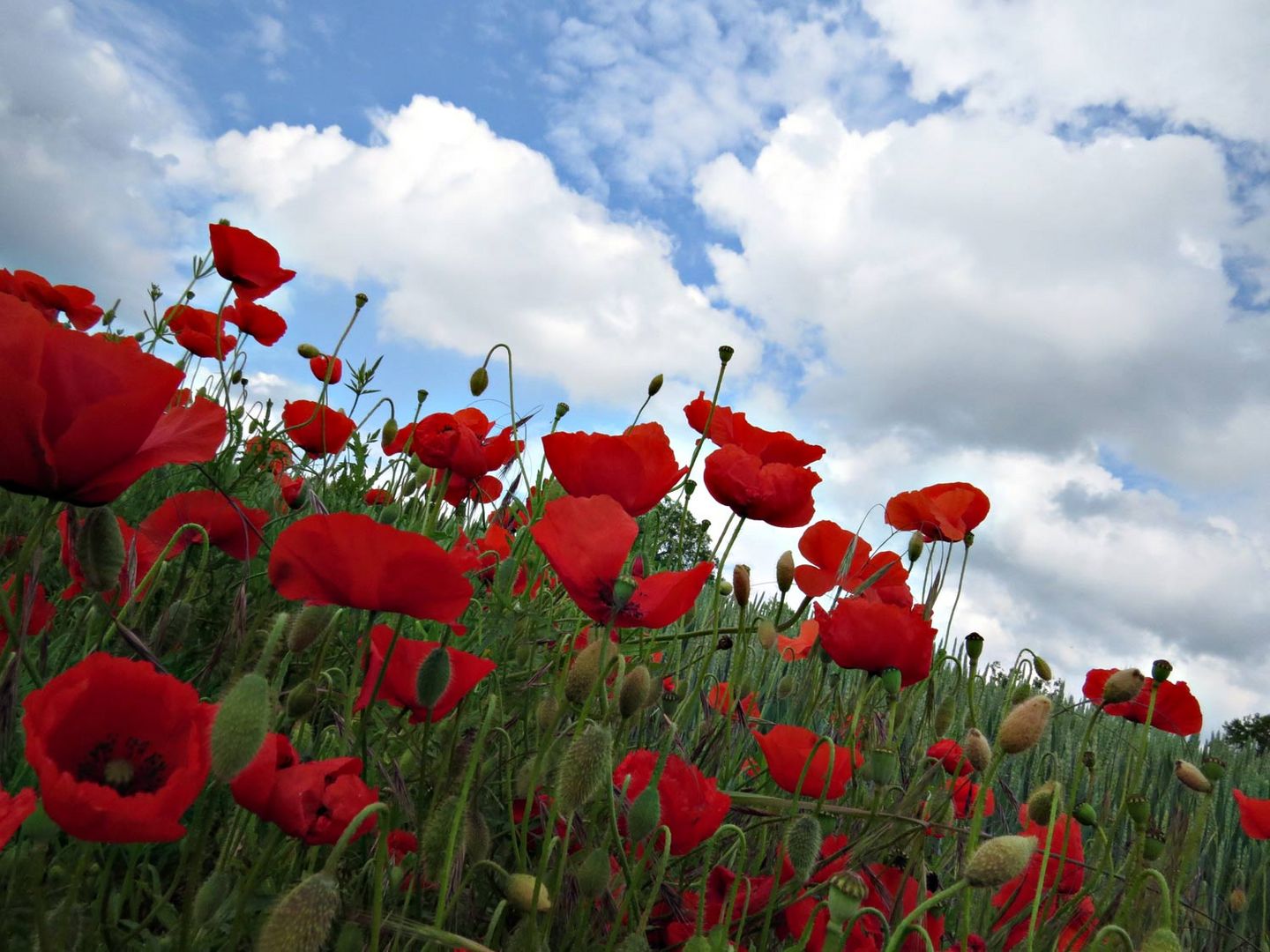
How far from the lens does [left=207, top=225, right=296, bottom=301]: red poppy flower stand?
2.19m

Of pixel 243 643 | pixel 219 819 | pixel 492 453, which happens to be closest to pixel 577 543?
pixel 243 643

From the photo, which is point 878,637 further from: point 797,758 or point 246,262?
point 246,262

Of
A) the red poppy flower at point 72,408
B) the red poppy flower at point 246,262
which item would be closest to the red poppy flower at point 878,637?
the red poppy flower at point 72,408

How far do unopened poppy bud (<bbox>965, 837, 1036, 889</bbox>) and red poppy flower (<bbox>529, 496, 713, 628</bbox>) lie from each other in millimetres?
385

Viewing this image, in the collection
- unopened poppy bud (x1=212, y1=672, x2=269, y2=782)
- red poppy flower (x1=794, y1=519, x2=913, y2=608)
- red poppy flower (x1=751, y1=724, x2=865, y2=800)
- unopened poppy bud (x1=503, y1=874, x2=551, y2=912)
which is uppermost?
red poppy flower (x1=794, y1=519, x2=913, y2=608)

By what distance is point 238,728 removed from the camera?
70 cm

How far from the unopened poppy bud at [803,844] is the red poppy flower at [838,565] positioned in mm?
636

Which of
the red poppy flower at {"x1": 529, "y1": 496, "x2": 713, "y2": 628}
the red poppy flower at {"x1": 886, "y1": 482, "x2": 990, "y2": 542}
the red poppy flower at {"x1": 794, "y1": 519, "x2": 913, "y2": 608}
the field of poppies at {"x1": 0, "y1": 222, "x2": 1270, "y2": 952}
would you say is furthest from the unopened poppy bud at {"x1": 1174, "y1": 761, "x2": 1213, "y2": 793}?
the red poppy flower at {"x1": 529, "y1": 496, "x2": 713, "y2": 628}

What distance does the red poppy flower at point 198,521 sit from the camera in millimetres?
1451

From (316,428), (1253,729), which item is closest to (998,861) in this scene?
(316,428)

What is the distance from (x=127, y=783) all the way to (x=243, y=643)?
33cm

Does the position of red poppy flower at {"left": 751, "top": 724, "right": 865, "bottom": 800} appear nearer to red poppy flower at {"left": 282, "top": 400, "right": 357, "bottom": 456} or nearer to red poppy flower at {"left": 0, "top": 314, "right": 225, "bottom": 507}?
red poppy flower at {"left": 0, "top": 314, "right": 225, "bottom": 507}

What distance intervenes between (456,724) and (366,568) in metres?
0.27

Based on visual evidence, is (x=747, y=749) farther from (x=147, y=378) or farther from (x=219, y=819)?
(x=147, y=378)
